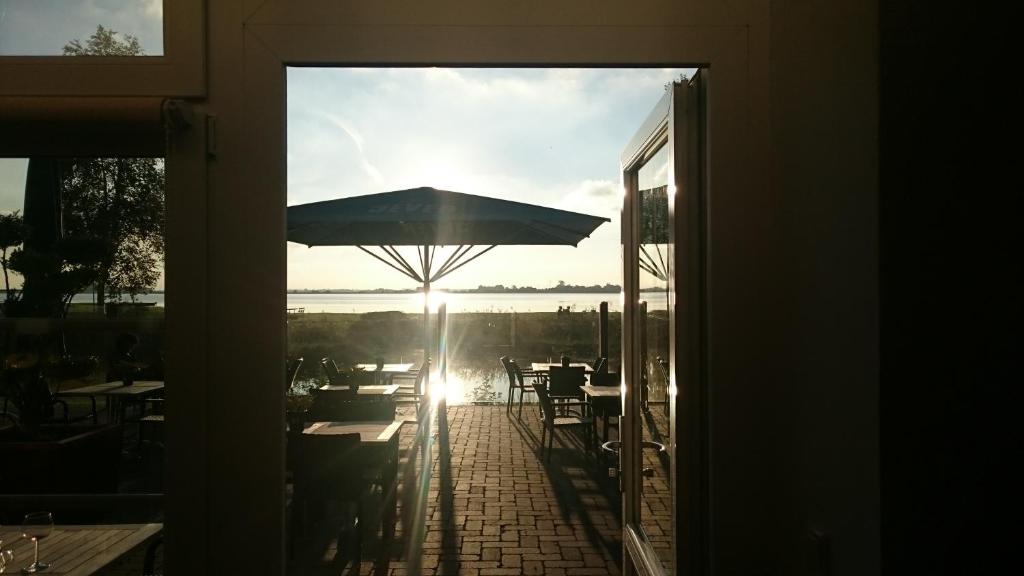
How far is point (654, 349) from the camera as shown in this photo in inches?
102

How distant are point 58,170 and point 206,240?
0.52m

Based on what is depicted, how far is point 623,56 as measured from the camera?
1709mm

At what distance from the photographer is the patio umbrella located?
6.68 metres

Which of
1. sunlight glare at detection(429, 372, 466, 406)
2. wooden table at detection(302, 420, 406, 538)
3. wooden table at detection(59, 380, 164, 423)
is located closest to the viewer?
wooden table at detection(59, 380, 164, 423)

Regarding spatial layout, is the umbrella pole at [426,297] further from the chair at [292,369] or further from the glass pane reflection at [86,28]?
the glass pane reflection at [86,28]

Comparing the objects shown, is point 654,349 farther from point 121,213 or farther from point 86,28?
point 86,28

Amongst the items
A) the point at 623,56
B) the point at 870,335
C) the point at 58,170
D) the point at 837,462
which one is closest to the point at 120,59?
the point at 58,170

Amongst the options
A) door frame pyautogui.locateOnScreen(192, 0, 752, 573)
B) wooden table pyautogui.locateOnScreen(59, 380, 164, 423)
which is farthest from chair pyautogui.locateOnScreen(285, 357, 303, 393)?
door frame pyautogui.locateOnScreen(192, 0, 752, 573)

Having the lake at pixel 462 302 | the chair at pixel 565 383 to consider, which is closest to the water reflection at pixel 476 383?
the lake at pixel 462 302

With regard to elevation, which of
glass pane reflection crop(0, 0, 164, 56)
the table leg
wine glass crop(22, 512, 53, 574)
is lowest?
the table leg

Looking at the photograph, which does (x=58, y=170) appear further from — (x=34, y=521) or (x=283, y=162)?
(x=34, y=521)

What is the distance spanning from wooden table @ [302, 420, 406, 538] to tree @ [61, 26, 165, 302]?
8.59 ft

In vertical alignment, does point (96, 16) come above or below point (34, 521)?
above

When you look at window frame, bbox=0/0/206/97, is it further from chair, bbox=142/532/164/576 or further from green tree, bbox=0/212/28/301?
chair, bbox=142/532/164/576
